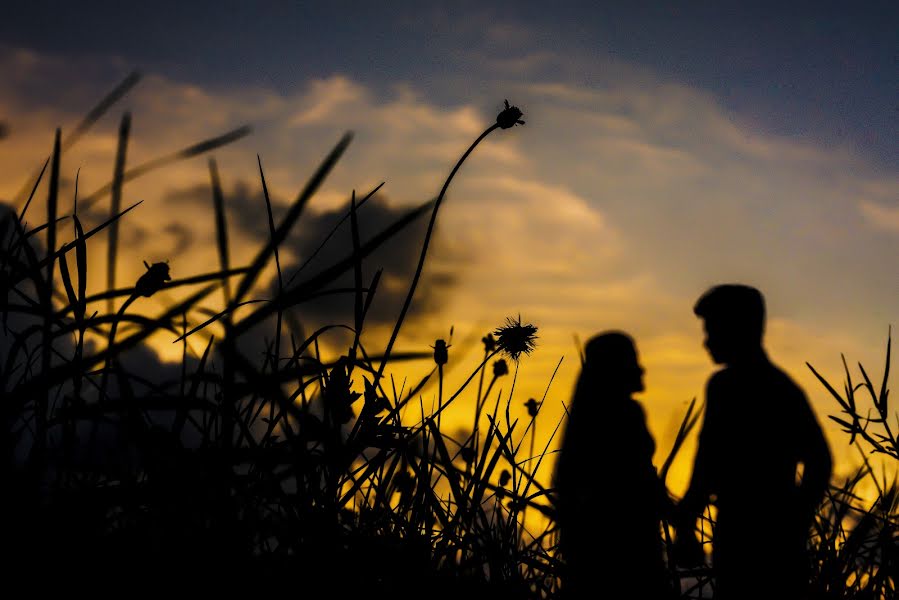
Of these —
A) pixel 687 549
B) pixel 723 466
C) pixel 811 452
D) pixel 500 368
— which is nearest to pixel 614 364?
pixel 723 466

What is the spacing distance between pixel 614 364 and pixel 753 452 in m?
1.14

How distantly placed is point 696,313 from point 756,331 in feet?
2.21

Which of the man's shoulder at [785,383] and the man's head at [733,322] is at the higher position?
the man's head at [733,322]

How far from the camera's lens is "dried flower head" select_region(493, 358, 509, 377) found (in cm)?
243

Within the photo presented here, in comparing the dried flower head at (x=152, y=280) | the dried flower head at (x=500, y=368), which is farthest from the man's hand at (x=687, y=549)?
the dried flower head at (x=152, y=280)

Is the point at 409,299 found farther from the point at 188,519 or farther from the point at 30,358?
the point at 30,358

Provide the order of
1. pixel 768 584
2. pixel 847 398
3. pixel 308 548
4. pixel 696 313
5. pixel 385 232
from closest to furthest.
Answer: pixel 385 232
pixel 308 548
pixel 847 398
pixel 768 584
pixel 696 313

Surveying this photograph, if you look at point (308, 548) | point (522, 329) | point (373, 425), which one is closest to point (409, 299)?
point (373, 425)

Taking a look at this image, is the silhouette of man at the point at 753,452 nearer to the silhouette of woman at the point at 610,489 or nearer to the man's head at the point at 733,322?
the man's head at the point at 733,322

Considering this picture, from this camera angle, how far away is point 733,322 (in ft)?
14.4

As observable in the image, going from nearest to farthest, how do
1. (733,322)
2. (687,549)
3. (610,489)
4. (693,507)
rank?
1. (687,549)
2. (693,507)
3. (610,489)
4. (733,322)

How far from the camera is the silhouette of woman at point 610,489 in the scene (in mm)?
1735

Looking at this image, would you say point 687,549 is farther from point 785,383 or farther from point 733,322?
point 733,322

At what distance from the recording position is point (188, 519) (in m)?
0.97
